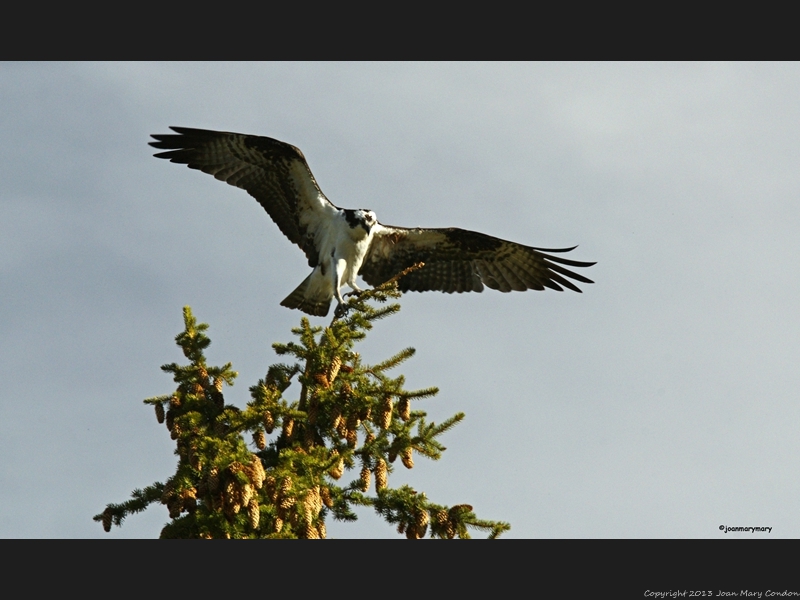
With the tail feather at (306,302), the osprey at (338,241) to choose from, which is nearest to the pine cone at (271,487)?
the osprey at (338,241)

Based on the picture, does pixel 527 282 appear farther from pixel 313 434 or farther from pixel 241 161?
pixel 313 434

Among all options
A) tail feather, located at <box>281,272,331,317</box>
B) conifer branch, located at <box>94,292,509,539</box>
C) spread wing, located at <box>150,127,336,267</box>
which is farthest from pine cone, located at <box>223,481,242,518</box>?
spread wing, located at <box>150,127,336,267</box>

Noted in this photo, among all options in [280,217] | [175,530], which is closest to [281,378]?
[175,530]

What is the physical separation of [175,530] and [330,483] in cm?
122

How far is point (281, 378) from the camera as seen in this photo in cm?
739

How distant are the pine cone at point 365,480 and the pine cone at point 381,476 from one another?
0.07 m

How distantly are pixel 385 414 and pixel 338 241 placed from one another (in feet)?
14.6

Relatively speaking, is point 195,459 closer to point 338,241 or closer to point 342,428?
point 342,428

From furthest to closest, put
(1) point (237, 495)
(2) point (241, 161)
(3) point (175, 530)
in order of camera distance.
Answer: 1. (2) point (241, 161)
2. (3) point (175, 530)
3. (1) point (237, 495)

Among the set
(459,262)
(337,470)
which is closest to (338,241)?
(459,262)

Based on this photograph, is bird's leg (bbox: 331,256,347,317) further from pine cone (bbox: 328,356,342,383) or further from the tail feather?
pine cone (bbox: 328,356,342,383)

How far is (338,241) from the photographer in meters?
10.8

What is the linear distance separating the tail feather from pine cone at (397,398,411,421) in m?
4.10

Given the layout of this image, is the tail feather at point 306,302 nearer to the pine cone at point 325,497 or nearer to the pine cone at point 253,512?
the pine cone at point 325,497
